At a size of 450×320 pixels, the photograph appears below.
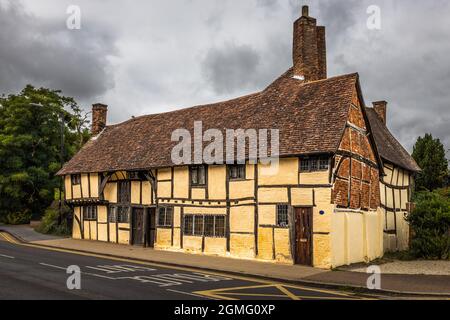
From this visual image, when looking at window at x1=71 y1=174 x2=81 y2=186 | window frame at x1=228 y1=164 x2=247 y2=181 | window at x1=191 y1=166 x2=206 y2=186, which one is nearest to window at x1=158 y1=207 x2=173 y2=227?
window at x1=191 y1=166 x2=206 y2=186

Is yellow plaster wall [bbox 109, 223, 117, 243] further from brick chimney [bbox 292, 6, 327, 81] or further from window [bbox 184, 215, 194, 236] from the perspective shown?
brick chimney [bbox 292, 6, 327, 81]

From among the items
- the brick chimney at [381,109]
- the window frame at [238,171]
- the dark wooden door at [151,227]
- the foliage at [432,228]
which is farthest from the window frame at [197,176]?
the brick chimney at [381,109]

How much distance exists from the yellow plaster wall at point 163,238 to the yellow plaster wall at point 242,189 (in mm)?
4543

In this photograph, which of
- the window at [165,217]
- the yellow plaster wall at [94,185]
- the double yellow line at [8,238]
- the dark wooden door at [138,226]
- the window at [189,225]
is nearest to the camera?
the window at [189,225]

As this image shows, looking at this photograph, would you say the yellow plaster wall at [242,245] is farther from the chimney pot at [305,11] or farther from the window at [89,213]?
the chimney pot at [305,11]

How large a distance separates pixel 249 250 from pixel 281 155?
4373 mm

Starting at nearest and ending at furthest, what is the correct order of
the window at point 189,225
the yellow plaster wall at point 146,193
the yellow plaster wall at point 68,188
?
the window at point 189,225, the yellow plaster wall at point 146,193, the yellow plaster wall at point 68,188

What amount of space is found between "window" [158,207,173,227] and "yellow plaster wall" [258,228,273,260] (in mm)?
5652

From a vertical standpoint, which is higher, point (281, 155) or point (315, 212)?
point (281, 155)

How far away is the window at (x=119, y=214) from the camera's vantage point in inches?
1026

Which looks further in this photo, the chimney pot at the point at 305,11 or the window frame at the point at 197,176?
the chimney pot at the point at 305,11

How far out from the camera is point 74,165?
98.2 ft

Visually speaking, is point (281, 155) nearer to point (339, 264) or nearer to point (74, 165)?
point (339, 264)
